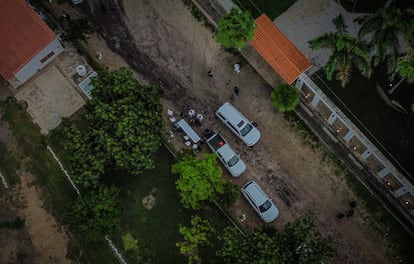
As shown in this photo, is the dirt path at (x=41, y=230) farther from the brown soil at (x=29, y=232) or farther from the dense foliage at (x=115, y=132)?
the dense foliage at (x=115, y=132)

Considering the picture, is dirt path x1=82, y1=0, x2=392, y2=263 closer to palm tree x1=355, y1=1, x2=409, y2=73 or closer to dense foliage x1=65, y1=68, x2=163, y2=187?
dense foliage x1=65, y1=68, x2=163, y2=187

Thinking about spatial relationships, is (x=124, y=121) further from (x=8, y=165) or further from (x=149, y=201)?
(x=8, y=165)

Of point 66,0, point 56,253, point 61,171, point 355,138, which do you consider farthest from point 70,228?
point 355,138

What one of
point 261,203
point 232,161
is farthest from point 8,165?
point 261,203

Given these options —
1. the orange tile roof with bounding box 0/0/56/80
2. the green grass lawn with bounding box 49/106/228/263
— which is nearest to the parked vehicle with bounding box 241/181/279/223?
the green grass lawn with bounding box 49/106/228/263

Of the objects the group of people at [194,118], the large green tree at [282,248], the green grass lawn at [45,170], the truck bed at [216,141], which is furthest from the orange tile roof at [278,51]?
the green grass lawn at [45,170]

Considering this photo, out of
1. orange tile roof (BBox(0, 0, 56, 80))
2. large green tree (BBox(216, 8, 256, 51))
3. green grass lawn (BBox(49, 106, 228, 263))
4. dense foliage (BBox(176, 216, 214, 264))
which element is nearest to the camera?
dense foliage (BBox(176, 216, 214, 264))

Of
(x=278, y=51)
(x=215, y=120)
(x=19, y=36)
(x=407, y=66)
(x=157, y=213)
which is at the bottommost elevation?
(x=407, y=66)
